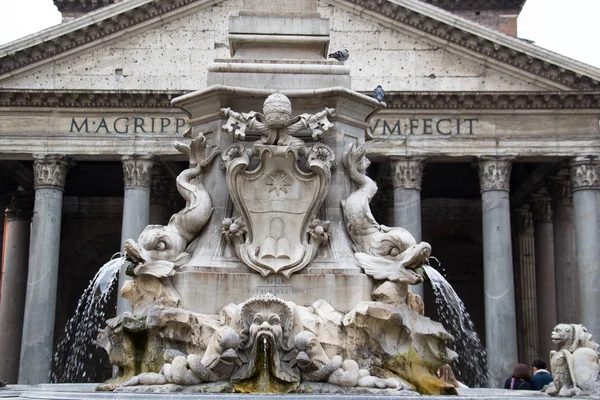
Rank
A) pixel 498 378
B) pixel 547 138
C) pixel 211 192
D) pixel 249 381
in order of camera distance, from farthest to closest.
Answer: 1. pixel 547 138
2. pixel 498 378
3. pixel 211 192
4. pixel 249 381

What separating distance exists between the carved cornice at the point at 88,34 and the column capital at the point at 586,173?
43.7 ft

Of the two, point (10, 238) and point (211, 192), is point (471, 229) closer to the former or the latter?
point (10, 238)

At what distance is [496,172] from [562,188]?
3.64 m

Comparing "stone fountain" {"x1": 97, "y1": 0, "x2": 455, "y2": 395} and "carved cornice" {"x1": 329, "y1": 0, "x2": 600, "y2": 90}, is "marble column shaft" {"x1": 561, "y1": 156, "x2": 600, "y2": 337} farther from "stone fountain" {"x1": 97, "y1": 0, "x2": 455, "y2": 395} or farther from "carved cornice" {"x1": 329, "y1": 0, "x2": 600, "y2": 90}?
"stone fountain" {"x1": 97, "y1": 0, "x2": 455, "y2": 395}

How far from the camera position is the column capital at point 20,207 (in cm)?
3572

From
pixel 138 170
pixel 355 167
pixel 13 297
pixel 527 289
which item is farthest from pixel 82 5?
pixel 355 167

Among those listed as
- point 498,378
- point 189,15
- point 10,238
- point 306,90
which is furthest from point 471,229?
point 306,90

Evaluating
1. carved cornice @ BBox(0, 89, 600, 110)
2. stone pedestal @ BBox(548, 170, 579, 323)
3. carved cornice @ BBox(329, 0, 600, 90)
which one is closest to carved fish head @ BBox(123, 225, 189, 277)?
carved cornice @ BBox(0, 89, 600, 110)

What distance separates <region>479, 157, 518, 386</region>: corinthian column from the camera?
1110 inches

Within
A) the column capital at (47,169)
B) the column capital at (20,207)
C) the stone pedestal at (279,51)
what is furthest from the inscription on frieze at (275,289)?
the column capital at (20,207)

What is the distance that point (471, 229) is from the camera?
39.0m

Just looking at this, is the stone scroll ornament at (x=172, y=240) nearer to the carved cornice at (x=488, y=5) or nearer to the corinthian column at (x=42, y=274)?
the corinthian column at (x=42, y=274)

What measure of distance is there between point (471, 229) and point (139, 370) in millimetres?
32493

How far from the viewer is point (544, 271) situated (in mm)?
33750
